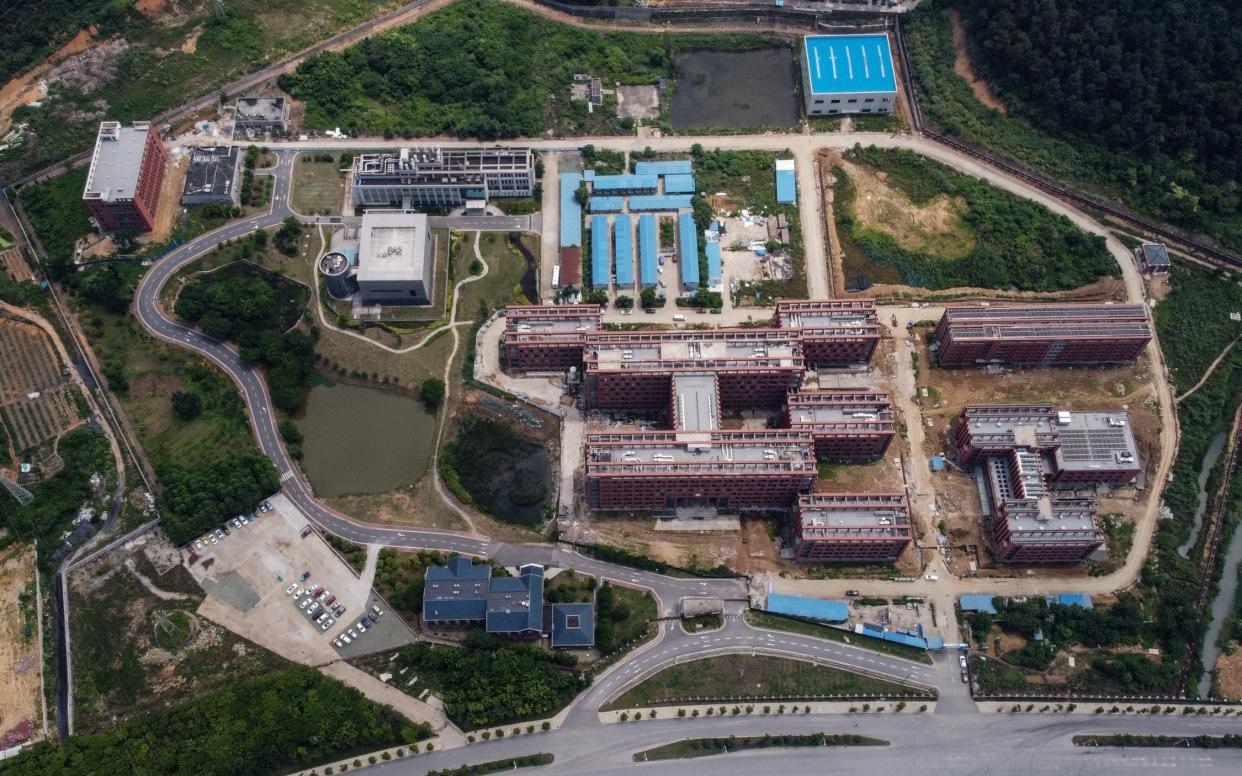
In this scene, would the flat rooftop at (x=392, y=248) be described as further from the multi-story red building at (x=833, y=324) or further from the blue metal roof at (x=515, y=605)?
the multi-story red building at (x=833, y=324)

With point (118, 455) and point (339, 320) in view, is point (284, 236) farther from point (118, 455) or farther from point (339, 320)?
point (118, 455)

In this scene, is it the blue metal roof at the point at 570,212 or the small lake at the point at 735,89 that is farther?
the small lake at the point at 735,89

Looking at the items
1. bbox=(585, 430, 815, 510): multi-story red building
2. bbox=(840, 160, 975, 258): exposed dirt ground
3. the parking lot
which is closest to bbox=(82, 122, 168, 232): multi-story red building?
the parking lot

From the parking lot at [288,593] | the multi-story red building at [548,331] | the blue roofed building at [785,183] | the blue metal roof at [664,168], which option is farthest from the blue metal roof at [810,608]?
the blue metal roof at [664,168]

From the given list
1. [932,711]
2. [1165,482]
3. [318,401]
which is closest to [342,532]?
[318,401]

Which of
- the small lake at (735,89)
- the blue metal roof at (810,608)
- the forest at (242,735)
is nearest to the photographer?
the forest at (242,735)

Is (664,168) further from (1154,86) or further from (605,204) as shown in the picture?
(1154,86)

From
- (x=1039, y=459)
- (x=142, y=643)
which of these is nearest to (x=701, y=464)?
(x=1039, y=459)
